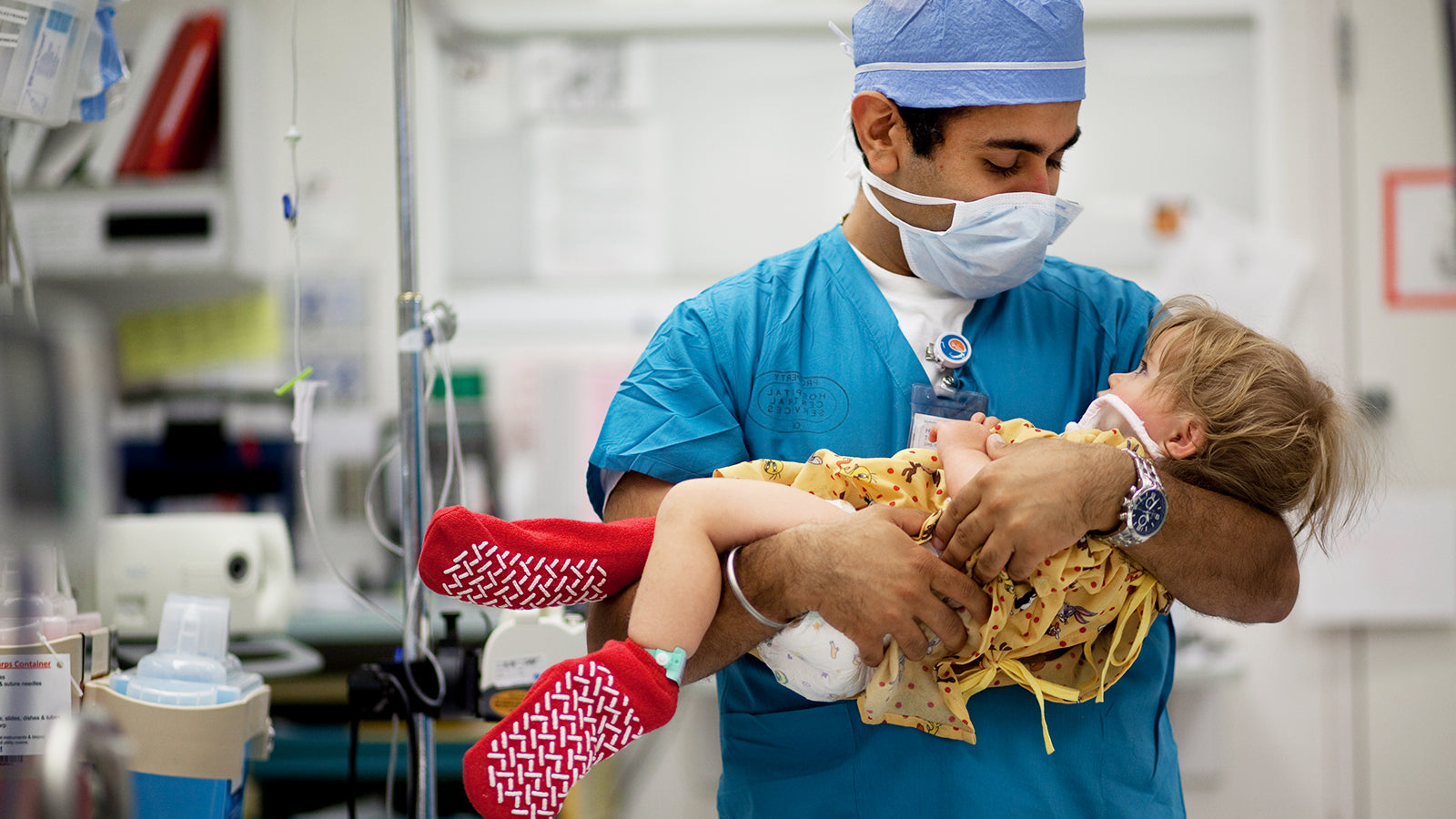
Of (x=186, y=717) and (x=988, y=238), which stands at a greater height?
(x=988, y=238)

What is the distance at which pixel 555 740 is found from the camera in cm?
90

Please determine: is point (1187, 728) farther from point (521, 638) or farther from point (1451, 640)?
point (521, 638)

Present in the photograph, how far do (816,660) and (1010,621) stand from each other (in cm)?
20

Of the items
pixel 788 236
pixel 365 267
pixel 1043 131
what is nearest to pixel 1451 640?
pixel 788 236

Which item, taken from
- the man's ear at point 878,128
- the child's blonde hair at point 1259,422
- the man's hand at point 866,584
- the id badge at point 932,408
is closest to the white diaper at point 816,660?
the man's hand at point 866,584

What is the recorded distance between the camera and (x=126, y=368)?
0.56 meters

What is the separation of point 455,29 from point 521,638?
201 centimetres

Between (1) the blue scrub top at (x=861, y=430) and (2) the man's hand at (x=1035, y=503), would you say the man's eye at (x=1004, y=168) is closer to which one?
(1) the blue scrub top at (x=861, y=430)

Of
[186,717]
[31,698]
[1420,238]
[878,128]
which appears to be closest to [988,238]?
[878,128]

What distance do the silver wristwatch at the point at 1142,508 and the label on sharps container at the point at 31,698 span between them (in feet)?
3.46

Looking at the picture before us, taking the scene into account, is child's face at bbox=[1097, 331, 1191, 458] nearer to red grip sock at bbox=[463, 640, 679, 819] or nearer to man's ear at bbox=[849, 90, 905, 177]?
man's ear at bbox=[849, 90, 905, 177]

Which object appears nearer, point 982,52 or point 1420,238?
point 982,52

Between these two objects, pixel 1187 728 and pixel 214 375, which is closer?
pixel 1187 728

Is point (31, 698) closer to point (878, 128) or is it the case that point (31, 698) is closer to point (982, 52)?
point (878, 128)
